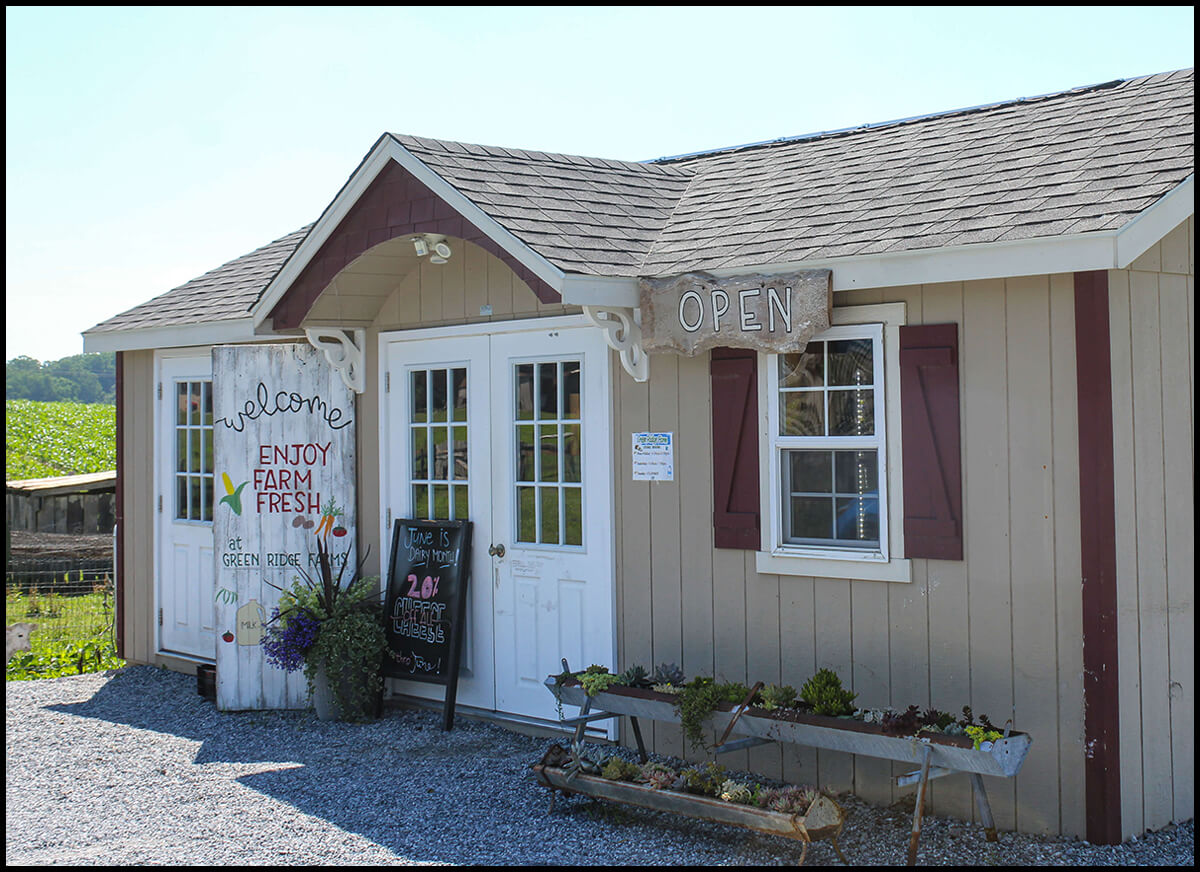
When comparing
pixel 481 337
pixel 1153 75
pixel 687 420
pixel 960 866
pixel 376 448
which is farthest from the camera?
pixel 376 448

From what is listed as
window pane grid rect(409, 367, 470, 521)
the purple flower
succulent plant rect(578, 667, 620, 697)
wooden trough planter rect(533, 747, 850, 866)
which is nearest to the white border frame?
succulent plant rect(578, 667, 620, 697)

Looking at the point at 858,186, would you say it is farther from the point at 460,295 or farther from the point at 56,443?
the point at 56,443

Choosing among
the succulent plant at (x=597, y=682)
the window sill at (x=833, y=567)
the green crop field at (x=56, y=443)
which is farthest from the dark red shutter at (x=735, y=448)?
the green crop field at (x=56, y=443)

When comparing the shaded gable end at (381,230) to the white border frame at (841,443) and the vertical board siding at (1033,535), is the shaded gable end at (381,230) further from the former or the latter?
the vertical board siding at (1033,535)

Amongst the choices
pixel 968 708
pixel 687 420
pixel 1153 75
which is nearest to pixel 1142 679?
pixel 968 708

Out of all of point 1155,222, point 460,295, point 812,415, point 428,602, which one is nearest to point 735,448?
point 812,415

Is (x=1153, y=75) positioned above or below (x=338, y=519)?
above

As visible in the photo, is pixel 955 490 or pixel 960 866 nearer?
pixel 960 866

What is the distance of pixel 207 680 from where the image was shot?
8.97 m

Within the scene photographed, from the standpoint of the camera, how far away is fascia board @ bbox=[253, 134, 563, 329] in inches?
255

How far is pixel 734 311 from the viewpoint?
20.6 feet

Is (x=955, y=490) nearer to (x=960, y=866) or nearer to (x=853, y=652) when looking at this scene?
(x=853, y=652)

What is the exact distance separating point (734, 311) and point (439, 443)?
108 inches

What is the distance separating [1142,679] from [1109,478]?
37.1 inches
